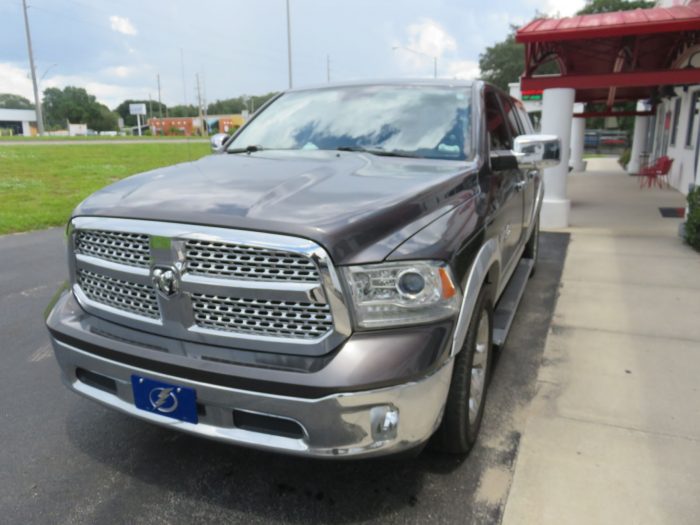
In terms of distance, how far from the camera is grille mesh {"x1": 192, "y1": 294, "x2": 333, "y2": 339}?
2.13 metres

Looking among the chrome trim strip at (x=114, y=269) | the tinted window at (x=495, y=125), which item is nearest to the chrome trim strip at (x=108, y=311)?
the chrome trim strip at (x=114, y=269)

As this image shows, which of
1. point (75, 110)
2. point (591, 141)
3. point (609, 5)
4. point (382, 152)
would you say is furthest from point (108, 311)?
point (75, 110)

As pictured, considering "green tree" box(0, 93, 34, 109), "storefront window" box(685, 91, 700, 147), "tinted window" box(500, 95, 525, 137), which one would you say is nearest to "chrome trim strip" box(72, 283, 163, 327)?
"tinted window" box(500, 95, 525, 137)

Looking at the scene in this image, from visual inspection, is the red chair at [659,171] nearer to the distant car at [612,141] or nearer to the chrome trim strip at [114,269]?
the chrome trim strip at [114,269]

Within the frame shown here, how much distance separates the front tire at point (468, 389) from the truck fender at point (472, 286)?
12 centimetres

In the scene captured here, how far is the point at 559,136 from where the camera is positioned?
922cm

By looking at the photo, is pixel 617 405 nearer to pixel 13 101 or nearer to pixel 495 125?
pixel 495 125

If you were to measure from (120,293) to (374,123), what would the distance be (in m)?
1.86

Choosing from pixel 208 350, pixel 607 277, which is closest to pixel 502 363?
pixel 208 350

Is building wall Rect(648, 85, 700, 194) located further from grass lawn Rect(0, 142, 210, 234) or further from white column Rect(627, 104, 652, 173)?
grass lawn Rect(0, 142, 210, 234)

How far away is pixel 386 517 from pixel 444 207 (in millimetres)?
1382

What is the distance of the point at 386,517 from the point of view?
2.48m

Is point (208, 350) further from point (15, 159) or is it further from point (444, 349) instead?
point (15, 159)

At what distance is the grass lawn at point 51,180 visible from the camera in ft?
32.3
